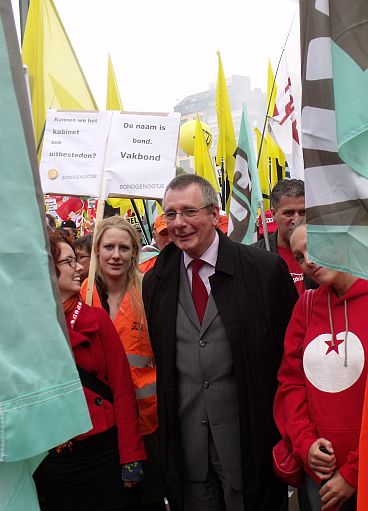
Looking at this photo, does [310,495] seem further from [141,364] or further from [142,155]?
[142,155]

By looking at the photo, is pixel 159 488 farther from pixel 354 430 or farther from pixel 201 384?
pixel 354 430

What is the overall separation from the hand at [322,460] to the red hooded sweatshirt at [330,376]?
3 cm

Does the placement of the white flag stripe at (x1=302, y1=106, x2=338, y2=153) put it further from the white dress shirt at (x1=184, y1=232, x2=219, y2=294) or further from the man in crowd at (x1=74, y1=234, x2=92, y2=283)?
the man in crowd at (x1=74, y1=234, x2=92, y2=283)

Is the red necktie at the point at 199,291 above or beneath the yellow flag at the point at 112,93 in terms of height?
beneath

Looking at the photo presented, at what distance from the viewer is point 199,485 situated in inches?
102

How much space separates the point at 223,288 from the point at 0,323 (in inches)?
64.6

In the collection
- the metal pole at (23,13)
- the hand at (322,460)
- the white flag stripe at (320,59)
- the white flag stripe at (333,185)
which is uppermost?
the metal pole at (23,13)

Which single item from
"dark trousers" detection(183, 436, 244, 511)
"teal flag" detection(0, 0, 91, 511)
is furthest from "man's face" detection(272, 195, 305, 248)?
"teal flag" detection(0, 0, 91, 511)

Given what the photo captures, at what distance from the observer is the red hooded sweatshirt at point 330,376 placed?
1954 mm

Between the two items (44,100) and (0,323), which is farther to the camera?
(44,100)

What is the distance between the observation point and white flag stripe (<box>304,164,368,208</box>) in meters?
1.27

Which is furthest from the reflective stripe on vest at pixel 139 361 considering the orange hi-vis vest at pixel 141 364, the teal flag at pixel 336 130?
the teal flag at pixel 336 130

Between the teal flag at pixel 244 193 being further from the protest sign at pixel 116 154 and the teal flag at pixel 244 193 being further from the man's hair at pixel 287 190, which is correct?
the protest sign at pixel 116 154

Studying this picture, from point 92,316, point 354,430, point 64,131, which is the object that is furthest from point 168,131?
point 354,430
